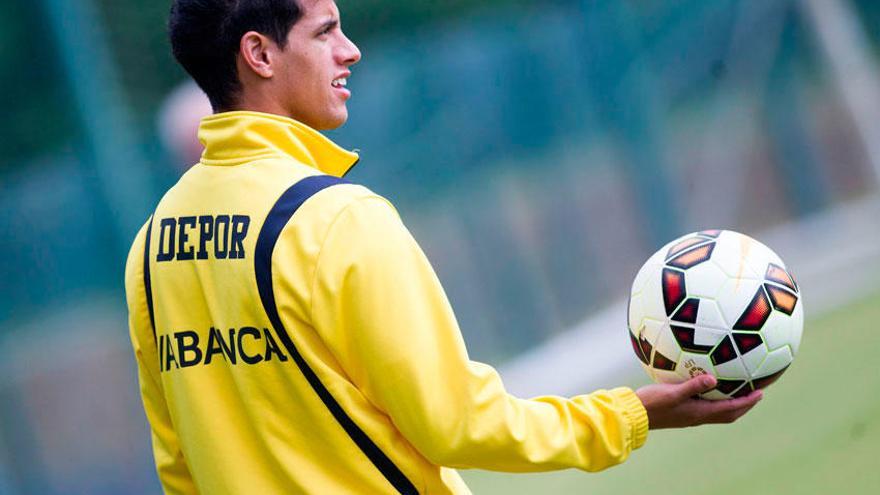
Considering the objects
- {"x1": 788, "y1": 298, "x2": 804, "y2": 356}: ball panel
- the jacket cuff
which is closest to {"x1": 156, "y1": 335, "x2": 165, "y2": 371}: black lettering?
the jacket cuff

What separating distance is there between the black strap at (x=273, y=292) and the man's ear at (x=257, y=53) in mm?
310

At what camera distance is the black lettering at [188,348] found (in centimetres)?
250

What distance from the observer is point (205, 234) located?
2.47 metres

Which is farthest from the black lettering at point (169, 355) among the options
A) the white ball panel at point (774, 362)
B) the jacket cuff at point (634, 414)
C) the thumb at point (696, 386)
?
the white ball panel at point (774, 362)

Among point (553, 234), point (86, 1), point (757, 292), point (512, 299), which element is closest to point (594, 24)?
point (553, 234)

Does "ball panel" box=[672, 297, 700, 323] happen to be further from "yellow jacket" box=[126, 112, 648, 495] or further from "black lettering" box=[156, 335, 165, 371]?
"black lettering" box=[156, 335, 165, 371]

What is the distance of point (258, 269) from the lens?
2.34 metres

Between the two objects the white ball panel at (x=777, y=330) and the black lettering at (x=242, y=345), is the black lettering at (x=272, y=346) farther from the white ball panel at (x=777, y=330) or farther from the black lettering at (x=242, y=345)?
the white ball panel at (x=777, y=330)

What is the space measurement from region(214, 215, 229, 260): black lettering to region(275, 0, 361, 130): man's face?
292 mm

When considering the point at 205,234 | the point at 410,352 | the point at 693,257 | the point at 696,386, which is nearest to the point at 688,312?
the point at 693,257

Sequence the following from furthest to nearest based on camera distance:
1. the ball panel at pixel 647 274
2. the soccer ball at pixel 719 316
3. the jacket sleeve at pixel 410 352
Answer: the ball panel at pixel 647 274
the soccer ball at pixel 719 316
the jacket sleeve at pixel 410 352

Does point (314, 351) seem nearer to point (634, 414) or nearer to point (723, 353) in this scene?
point (634, 414)

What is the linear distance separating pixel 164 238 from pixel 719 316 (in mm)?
1178

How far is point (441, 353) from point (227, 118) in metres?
0.62
